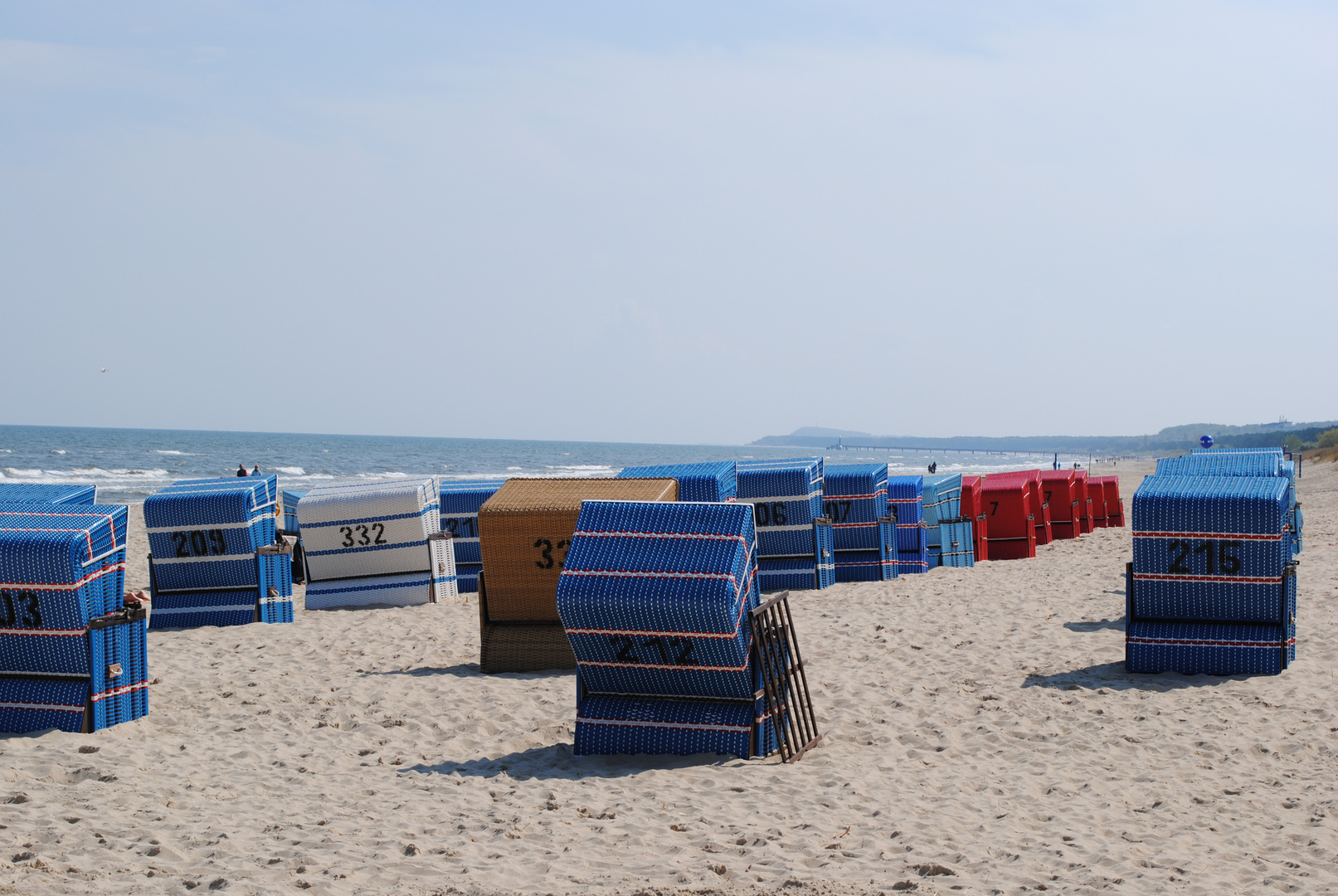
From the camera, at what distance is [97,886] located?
16.4 ft

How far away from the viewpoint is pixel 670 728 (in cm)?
729

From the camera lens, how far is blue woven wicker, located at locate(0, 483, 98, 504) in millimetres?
10250

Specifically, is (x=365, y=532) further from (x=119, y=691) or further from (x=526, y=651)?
(x=119, y=691)

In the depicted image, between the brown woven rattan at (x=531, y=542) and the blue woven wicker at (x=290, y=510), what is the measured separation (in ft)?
28.2

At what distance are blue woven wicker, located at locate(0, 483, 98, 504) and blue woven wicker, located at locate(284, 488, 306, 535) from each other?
6.68 meters

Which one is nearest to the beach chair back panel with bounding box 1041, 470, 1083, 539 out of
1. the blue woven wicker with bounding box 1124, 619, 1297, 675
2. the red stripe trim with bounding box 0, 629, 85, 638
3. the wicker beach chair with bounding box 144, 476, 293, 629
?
the blue woven wicker with bounding box 1124, 619, 1297, 675

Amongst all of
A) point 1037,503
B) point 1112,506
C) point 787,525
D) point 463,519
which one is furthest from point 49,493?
point 1112,506

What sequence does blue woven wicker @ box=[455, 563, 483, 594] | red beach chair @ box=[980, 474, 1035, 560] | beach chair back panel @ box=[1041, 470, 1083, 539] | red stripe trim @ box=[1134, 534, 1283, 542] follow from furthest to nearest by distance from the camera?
beach chair back panel @ box=[1041, 470, 1083, 539] → red beach chair @ box=[980, 474, 1035, 560] → blue woven wicker @ box=[455, 563, 483, 594] → red stripe trim @ box=[1134, 534, 1283, 542]

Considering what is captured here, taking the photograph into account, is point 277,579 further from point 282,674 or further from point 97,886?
point 97,886

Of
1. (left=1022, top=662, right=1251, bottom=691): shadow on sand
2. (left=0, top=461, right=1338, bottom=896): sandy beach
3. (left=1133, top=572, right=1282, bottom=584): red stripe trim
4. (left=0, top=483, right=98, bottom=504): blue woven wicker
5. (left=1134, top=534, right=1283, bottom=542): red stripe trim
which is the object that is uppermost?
(left=0, top=483, right=98, bottom=504): blue woven wicker

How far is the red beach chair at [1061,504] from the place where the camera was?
23344 mm

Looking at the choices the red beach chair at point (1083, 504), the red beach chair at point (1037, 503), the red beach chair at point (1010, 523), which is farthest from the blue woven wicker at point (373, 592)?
the red beach chair at point (1083, 504)

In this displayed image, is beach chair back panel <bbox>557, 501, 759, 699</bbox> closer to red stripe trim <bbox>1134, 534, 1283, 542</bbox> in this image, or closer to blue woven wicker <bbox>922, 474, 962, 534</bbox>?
red stripe trim <bbox>1134, 534, 1283, 542</bbox>

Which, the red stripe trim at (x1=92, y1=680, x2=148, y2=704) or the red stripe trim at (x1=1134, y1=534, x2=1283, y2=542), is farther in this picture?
the red stripe trim at (x1=1134, y1=534, x2=1283, y2=542)
